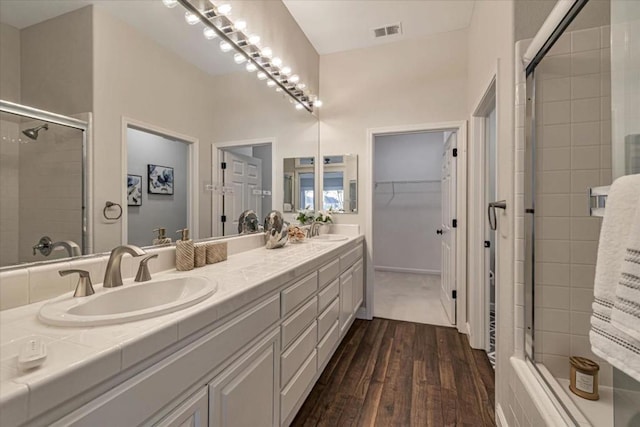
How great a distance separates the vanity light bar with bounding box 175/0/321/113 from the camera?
5.58ft

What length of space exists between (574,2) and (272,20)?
81.6 inches

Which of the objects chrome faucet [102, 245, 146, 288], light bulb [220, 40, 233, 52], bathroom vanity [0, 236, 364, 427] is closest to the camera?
bathroom vanity [0, 236, 364, 427]

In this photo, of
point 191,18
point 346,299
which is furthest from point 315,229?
point 191,18

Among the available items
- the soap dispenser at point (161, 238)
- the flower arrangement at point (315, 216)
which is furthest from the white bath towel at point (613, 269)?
the flower arrangement at point (315, 216)

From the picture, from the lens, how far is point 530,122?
4.62 ft

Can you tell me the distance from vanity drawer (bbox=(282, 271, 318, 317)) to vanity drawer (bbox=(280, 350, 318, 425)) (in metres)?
0.37

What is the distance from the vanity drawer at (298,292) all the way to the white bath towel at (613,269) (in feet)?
3.48

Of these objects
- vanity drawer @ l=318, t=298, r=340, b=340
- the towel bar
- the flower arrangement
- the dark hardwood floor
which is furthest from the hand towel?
the flower arrangement

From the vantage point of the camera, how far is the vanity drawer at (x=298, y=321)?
4.50ft

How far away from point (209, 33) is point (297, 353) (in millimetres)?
1890

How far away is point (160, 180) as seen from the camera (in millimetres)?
1462

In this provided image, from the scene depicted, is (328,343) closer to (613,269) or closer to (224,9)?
(613,269)

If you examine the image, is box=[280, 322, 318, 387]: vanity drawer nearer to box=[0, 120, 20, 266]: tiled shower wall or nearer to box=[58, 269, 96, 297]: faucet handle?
box=[58, 269, 96, 297]: faucet handle

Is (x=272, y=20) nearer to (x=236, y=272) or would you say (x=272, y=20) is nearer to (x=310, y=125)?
(x=310, y=125)
